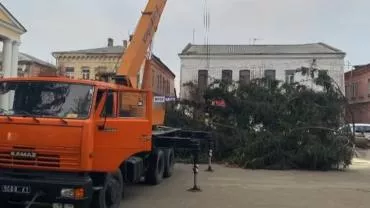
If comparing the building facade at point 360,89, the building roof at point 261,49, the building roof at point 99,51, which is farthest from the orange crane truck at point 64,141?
the building facade at point 360,89

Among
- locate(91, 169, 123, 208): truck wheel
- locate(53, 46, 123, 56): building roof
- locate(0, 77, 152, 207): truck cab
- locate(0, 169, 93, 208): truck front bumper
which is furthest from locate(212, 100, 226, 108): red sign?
locate(53, 46, 123, 56): building roof

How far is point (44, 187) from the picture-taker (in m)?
9.20

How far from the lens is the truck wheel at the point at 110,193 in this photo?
33.0 feet

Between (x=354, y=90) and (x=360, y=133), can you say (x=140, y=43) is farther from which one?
(x=354, y=90)

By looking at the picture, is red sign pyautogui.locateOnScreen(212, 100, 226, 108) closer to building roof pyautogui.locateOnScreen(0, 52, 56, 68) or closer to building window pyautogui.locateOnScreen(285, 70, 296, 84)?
building window pyautogui.locateOnScreen(285, 70, 296, 84)

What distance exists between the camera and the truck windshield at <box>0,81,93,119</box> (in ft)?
31.7

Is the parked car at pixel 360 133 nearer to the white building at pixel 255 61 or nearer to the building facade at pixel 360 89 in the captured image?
the white building at pixel 255 61

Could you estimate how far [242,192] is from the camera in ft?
49.1

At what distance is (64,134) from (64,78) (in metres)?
1.33

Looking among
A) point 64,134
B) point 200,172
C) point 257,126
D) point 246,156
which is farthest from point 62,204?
point 257,126

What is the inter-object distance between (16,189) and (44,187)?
1.67ft

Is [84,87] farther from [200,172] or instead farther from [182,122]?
[182,122]

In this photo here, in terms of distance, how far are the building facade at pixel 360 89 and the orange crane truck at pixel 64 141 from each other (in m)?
55.4

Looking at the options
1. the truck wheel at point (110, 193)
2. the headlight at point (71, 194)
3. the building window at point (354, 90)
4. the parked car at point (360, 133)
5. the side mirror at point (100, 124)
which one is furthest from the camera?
the building window at point (354, 90)
